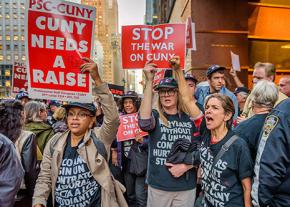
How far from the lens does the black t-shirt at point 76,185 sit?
3.22m

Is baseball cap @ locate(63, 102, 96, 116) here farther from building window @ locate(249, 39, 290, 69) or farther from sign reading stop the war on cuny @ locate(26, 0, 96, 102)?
building window @ locate(249, 39, 290, 69)

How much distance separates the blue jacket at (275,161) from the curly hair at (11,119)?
2.34 meters

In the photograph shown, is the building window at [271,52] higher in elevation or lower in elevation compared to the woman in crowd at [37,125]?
higher

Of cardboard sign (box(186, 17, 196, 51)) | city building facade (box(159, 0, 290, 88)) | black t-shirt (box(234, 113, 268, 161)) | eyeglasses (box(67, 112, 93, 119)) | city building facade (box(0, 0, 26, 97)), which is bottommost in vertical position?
black t-shirt (box(234, 113, 268, 161))

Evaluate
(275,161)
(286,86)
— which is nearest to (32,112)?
(275,161)

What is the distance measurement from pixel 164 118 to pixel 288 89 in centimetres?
245

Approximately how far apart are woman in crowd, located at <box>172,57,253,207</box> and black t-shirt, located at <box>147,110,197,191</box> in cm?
68

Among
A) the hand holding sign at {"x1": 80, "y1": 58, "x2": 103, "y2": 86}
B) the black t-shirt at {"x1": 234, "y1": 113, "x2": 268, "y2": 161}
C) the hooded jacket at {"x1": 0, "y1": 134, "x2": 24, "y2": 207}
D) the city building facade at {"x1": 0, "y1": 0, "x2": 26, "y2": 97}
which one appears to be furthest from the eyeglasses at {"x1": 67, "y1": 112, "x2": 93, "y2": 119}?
the city building facade at {"x1": 0, "y1": 0, "x2": 26, "y2": 97}

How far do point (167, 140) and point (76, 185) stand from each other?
51.6 inches

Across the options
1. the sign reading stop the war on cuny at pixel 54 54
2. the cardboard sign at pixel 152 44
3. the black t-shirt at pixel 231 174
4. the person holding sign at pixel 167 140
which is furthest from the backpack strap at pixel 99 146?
the cardboard sign at pixel 152 44

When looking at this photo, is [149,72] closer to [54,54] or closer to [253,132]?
[54,54]

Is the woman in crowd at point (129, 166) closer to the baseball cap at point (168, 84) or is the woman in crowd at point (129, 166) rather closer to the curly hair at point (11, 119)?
the baseball cap at point (168, 84)

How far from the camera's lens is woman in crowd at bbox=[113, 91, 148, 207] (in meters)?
5.63

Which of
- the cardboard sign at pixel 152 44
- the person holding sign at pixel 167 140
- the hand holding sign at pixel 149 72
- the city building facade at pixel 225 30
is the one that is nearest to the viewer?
the person holding sign at pixel 167 140
